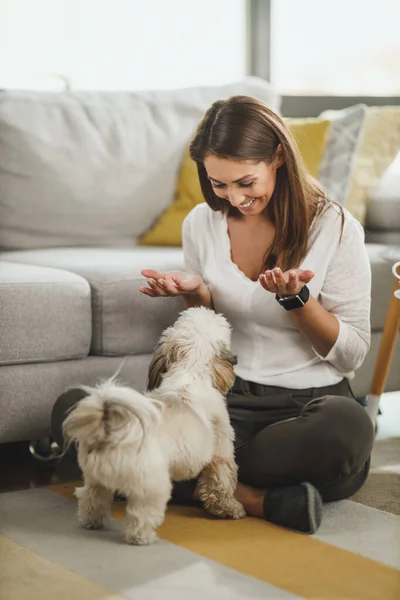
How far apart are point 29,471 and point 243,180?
998 mm

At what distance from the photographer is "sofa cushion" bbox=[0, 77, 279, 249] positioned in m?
2.89

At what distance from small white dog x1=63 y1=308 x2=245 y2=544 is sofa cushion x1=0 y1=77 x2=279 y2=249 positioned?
1.15 m

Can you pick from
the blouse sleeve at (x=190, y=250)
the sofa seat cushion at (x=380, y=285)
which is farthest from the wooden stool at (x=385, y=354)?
the blouse sleeve at (x=190, y=250)

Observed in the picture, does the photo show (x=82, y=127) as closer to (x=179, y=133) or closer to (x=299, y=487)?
(x=179, y=133)

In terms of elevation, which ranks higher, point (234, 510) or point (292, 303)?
point (292, 303)

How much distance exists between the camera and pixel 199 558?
168 centimetres

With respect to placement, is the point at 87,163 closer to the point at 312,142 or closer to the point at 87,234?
the point at 87,234

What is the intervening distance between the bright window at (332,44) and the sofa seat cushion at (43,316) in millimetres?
2265

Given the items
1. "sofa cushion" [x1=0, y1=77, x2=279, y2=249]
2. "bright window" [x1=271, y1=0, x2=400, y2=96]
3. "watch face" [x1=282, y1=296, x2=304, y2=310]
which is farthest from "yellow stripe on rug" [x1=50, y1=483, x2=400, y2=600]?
"bright window" [x1=271, y1=0, x2=400, y2=96]

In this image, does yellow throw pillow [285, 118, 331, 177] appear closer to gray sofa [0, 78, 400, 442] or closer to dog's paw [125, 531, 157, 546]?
gray sofa [0, 78, 400, 442]

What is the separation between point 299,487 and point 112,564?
1.44ft

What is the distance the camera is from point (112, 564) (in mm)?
1644

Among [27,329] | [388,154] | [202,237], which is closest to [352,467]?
[202,237]

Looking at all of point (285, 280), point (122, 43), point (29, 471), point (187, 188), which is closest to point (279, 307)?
point (285, 280)
